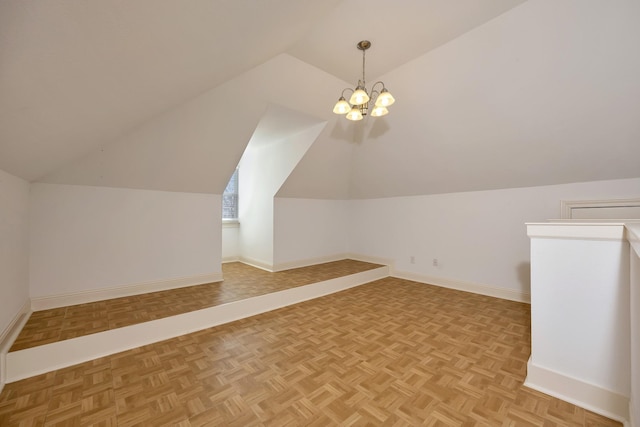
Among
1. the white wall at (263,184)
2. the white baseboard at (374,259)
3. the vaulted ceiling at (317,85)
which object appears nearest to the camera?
the vaulted ceiling at (317,85)

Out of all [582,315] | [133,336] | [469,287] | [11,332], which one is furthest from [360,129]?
[11,332]

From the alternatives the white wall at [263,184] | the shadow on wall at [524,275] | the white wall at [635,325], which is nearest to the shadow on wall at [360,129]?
the white wall at [263,184]

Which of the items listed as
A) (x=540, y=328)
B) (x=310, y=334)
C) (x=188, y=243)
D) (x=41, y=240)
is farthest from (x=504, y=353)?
(x=41, y=240)

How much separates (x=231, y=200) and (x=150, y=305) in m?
3.18

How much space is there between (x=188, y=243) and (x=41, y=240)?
1537 millimetres

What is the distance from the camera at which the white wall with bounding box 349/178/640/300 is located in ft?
11.5

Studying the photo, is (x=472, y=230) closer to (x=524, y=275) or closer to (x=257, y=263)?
(x=524, y=275)

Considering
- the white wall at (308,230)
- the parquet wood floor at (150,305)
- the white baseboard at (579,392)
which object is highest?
the white wall at (308,230)

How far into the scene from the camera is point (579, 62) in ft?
7.90

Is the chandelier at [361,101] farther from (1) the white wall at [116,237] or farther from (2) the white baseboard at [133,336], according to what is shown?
(1) the white wall at [116,237]

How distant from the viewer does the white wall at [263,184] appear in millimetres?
4551

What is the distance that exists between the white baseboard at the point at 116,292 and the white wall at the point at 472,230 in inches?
134

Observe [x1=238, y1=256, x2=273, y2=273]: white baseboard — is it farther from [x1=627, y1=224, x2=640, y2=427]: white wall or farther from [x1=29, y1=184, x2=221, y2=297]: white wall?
[x1=627, y1=224, x2=640, y2=427]: white wall

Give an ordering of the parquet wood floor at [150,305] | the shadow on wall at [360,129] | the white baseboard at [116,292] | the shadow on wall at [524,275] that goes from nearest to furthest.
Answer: the parquet wood floor at [150,305] < the white baseboard at [116,292] < the shadow on wall at [524,275] < the shadow on wall at [360,129]
